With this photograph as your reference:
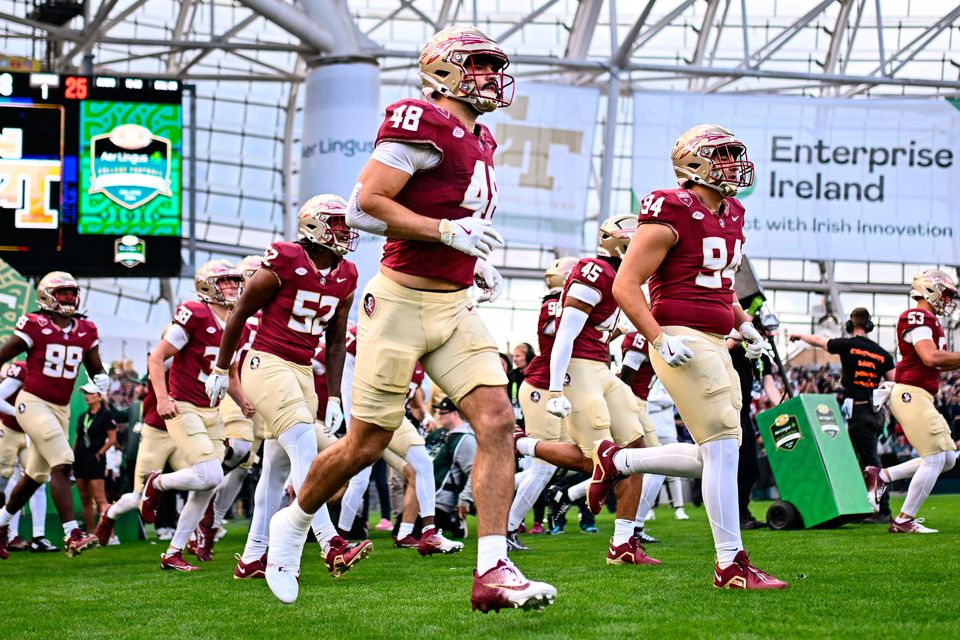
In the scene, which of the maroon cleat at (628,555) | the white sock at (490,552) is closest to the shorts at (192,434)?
the maroon cleat at (628,555)

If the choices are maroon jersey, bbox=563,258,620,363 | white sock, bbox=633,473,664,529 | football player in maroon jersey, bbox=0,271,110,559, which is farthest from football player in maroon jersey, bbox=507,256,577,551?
football player in maroon jersey, bbox=0,271,110,559

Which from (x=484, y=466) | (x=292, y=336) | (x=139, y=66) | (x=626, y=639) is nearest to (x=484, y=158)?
(x=484, y=466)

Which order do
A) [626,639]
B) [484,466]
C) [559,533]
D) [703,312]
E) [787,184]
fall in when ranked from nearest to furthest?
[626,639], [484,466], [703,312], [559,533], [787,184]

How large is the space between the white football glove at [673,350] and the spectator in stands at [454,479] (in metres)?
5.82

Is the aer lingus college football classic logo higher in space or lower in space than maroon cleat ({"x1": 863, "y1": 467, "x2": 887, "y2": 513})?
higher

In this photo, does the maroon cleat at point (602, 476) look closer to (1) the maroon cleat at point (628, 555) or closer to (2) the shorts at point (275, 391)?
(1) the maroon cleat at point (628, 555)

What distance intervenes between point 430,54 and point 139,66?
37.3 meters

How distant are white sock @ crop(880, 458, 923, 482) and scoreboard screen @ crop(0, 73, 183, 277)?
11.0 metres

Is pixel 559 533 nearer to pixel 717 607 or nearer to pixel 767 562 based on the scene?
pixel 767 562

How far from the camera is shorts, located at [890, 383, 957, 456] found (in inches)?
394

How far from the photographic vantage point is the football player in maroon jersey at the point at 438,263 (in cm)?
477

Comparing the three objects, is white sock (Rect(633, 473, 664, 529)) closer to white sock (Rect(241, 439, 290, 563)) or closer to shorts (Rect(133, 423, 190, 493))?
white sock (Rect(241, 439, 290, 563))

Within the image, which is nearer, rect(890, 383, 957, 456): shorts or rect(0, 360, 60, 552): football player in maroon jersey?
rect(890, 383, 957, 456): shorts

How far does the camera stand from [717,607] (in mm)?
5023
